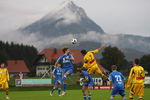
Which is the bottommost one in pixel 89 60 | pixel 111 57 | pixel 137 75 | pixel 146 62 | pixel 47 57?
pixel 137 75

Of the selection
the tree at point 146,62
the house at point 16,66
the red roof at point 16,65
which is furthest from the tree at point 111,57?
the red roof at point 16,65

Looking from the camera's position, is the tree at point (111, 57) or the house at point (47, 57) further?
the house at point (47, 57)

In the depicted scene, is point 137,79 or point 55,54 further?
point 55,54

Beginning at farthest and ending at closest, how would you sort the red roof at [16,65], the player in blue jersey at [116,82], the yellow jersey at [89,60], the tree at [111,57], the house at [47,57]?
the red roof at [16,65] → the house at [47,57] → the tree at [111,57] → the yellow jersey at [89,60] → the player in blue jersey at [116,82]

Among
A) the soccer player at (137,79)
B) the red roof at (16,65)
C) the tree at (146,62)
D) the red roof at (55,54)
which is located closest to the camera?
the soccer player at (137,79)

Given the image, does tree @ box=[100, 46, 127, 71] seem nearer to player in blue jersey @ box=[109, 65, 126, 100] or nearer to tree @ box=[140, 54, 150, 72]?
tree @ box=[140, 54, 150, 72]

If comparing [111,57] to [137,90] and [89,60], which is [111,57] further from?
[137,90]

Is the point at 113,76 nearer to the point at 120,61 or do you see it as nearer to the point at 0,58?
the point at 0,58

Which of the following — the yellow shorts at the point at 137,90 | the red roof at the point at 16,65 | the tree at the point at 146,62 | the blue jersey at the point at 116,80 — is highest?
the red roof at the point at 16,65

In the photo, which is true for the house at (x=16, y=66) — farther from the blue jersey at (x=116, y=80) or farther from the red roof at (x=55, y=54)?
the blue jersey at (x=116, y=80)

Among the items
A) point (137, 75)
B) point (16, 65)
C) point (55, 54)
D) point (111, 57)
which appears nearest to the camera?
point (137, 75)

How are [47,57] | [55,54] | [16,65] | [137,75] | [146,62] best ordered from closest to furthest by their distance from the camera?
1. [137,75]
2. [146,62]
3. [55,54]
4. [47,57]
5. [16,65]

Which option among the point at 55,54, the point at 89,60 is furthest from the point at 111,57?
the point at 89,60

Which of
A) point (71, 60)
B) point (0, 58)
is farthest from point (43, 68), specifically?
point (71, 60)
